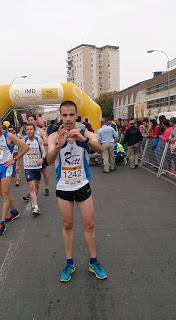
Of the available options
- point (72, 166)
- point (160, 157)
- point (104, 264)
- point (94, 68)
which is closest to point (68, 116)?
point (72, 166)

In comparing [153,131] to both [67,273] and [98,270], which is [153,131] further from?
[67,273]

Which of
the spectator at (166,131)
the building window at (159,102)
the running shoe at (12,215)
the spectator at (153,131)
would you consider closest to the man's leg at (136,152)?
the spectator at (153,131)

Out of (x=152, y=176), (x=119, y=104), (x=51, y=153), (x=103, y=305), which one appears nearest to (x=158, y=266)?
(x=103, y=305)

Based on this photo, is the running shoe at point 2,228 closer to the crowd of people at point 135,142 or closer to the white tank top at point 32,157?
the white tank top at point 32,157

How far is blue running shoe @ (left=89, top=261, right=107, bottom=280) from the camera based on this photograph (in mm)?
3876

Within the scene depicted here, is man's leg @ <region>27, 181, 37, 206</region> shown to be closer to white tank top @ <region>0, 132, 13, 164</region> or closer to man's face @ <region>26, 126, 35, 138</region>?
man's face @ <region>26, 126, 35, 138</region>

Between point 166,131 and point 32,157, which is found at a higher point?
point 166,131

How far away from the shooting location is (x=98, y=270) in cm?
393

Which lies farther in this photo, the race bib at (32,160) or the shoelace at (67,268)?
the race bib at (32,160)

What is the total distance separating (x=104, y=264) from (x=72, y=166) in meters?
1.31

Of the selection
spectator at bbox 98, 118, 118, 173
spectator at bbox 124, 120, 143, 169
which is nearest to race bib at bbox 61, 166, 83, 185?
spectator at bbox 98, 118, 118, 173

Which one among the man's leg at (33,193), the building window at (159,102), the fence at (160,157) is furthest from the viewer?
the building window at (159,102)

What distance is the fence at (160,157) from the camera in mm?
10109

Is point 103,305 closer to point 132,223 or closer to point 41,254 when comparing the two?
point 41,254
